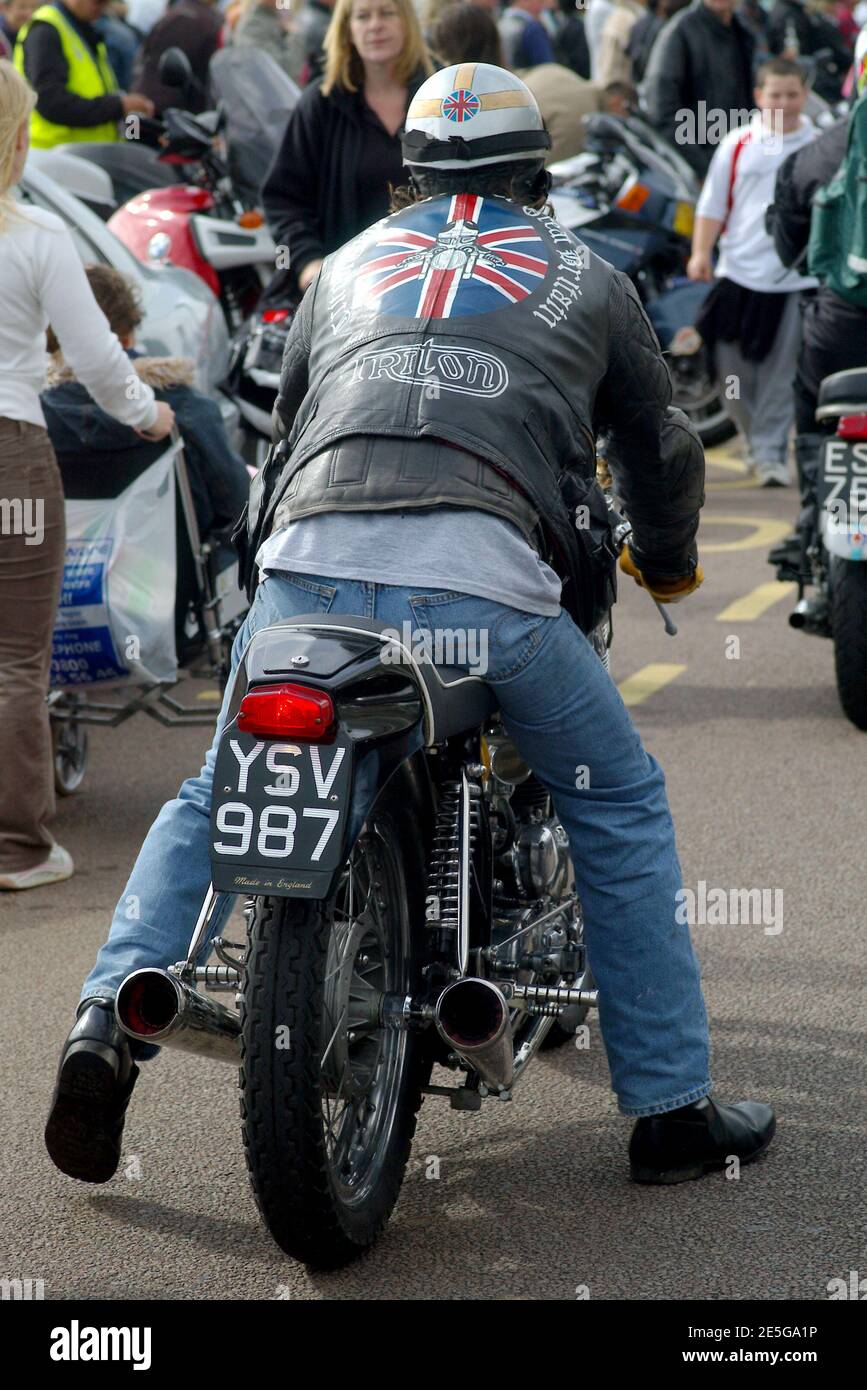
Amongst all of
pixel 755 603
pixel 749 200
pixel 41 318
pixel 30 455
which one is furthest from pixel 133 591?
pixel 749 200

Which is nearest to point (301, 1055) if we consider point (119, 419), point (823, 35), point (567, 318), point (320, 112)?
point (567, 318)

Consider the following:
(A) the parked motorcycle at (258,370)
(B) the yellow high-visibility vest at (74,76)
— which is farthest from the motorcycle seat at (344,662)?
(B) the yellow high-visibility vest at (74,76)

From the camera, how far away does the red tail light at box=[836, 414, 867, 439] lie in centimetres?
646

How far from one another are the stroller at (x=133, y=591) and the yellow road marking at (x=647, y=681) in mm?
1716

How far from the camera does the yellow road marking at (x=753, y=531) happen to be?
31.8 feet

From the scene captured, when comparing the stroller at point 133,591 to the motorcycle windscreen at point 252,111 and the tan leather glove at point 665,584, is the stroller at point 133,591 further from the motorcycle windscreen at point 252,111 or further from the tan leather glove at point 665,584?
the motorcycle windscreen at point 252,111

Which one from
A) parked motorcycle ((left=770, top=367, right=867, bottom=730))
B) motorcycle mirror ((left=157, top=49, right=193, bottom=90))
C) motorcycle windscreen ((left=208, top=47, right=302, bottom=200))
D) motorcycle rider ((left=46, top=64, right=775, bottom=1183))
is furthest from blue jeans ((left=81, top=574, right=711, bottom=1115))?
motorcycle windscreen ((left=208, top=47, right=302, bottom=200))

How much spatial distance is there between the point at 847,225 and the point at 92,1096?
14.8 ft

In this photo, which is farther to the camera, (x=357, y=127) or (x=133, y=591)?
(x=357, y=127)

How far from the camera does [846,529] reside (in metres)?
6.47

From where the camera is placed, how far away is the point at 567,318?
3.37 meters

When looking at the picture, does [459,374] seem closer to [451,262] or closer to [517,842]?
[451,262]

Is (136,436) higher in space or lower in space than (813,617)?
higher

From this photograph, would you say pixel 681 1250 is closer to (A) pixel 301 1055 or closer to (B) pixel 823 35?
(A) pixel 301 1055
